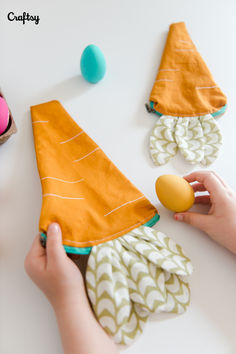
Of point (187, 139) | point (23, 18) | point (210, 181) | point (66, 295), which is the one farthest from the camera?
point (23, 18)

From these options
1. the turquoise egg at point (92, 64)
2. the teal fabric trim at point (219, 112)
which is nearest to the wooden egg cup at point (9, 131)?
the turquoise egg at point (92, 64)

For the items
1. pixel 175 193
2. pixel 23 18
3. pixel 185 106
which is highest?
pixel 23 18

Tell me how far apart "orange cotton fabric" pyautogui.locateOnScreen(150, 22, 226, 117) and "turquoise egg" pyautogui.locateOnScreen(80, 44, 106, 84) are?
15 centimetres

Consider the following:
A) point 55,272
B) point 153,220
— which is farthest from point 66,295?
point 153,220

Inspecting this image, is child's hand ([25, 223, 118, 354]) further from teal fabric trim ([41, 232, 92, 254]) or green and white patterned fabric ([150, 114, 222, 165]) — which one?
green and white patterned fabric ([150, 114, 222, 165])

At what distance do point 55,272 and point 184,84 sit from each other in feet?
2.01

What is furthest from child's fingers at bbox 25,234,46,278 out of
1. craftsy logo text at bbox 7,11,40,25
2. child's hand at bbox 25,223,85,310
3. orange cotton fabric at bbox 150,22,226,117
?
craftsy logo text at bbox 7,11,40,25

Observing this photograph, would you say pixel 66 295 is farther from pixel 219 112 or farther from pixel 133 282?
pixel 219 112

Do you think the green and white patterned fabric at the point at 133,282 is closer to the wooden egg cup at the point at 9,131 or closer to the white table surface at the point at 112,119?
the white table surface at the point at 112,119

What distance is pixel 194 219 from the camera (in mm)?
607

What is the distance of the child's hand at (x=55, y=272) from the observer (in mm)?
511

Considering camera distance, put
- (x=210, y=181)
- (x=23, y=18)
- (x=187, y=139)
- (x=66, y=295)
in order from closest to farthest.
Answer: (x=66, y=295)
(x=210, y=181)
(x=187, y=139)
(x=23, y=18)

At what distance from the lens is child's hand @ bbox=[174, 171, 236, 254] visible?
58 cm

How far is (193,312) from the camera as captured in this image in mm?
536
